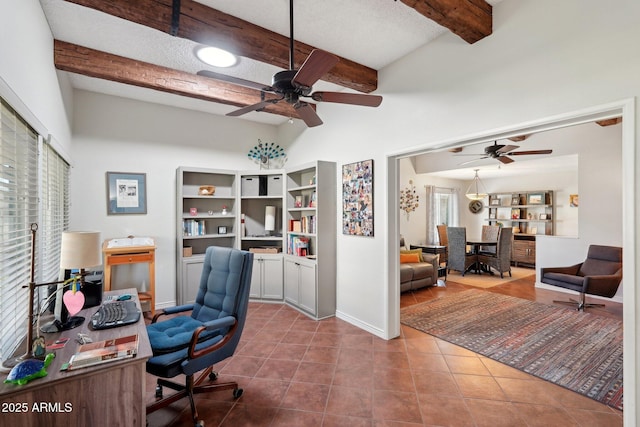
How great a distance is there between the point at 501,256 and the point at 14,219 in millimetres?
7424

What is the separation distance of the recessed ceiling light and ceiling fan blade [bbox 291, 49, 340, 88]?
1342 millimetres

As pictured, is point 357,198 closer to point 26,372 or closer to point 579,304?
point 26,372

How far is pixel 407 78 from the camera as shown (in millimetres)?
2922

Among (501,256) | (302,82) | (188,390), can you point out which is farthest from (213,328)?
(501,256)

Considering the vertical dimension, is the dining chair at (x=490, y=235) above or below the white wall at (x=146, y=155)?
below

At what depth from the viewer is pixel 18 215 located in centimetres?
172

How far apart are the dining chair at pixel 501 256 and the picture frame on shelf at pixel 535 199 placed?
220 cm

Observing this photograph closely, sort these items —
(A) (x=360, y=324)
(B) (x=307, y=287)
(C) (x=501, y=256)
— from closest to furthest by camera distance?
1. (A) (x=360, y=324)
2. (B) (x=307, y=287)
3. (C) (x=501, y=256)

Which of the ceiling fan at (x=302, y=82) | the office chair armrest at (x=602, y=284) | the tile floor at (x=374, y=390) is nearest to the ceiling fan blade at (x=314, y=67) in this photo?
the ceiling fan at (x=302, y=82)

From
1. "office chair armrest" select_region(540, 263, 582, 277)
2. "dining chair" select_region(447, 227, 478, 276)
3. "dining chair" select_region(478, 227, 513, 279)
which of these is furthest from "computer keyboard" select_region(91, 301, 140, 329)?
"dining chair" select_region(478, 227, 513, 279)

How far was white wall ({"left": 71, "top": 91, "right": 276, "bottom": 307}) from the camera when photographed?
372 cm

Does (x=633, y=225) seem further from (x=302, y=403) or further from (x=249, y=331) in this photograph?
(x=249, y=331)

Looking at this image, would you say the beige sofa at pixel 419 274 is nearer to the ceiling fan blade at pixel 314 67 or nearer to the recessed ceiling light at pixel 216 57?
the ceiling fan blade at pixel 314 67

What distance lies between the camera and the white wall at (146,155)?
12.2ft
